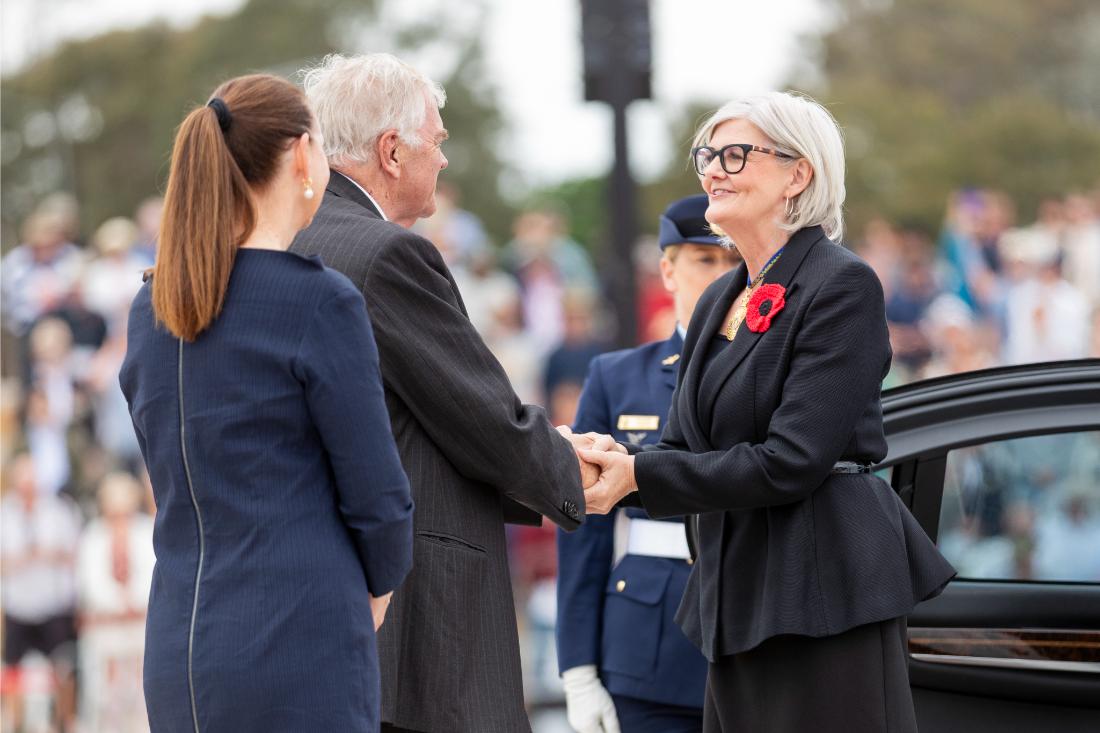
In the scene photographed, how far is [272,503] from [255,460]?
8cm

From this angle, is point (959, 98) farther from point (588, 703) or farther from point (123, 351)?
point (588, 703)

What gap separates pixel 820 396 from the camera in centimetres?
314

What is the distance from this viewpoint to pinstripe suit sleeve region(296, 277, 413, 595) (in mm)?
2596

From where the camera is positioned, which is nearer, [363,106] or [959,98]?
[363,106]

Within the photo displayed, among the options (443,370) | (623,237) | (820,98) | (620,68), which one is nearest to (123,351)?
(623,237)

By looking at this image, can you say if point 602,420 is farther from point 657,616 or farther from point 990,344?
point 990,344

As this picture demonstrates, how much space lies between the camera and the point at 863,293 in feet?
10.5

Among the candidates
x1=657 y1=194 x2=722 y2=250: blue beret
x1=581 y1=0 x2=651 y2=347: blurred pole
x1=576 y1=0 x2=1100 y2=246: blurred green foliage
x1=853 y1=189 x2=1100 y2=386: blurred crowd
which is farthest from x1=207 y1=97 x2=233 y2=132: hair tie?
x1=576 y1=0 x2=1100 y2=246: blurred green foliage

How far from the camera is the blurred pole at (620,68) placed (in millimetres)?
7227

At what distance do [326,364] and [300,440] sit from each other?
142mm

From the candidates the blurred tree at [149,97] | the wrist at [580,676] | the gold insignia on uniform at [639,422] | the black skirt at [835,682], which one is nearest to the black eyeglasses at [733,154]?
the gold insignia on uniform at [639,422]

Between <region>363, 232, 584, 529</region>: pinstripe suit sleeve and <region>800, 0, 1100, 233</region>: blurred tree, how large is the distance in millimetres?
28867

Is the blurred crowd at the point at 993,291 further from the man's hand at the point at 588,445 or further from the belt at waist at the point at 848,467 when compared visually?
the belt at waist at the point at 848,467

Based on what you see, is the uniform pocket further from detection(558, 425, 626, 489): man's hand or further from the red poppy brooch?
the red poppy brooch
